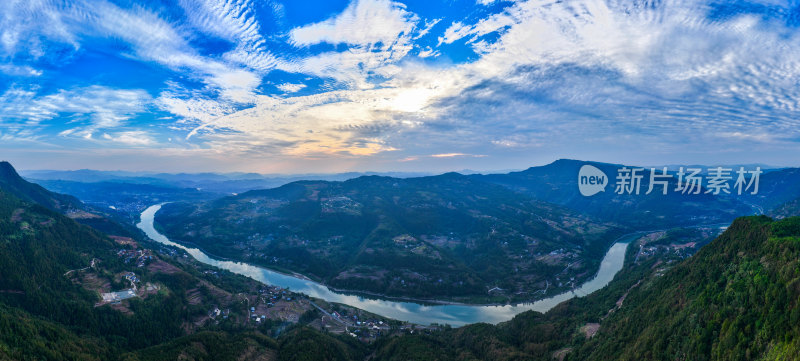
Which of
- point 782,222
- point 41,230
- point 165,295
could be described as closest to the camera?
point 782,222

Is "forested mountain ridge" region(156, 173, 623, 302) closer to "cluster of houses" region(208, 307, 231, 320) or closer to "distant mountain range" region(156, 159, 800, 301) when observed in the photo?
"distant mountain range" region(156, 159, 800, 301)

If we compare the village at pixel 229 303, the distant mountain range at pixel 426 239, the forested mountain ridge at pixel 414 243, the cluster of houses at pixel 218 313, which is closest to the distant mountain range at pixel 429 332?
the village at pixel 229 303

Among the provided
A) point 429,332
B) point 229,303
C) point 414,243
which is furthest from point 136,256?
point 414,243

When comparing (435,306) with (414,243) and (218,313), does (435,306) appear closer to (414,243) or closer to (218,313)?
(414,243)

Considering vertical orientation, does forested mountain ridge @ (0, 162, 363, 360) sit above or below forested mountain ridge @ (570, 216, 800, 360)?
below

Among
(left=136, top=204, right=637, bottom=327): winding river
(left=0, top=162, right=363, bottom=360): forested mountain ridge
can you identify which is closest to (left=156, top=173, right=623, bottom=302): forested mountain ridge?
(left=136, top=204, right=637, bottom=327): winding river

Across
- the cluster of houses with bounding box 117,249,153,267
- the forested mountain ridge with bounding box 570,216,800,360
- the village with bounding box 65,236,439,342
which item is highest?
the forested mountain ridge with bounding box 570,216,800,360

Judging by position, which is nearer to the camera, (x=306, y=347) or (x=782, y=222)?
(x=782, y=222)

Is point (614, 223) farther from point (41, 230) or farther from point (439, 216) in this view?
point (41, 230)

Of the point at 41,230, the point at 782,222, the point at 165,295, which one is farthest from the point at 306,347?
the point at 41,230

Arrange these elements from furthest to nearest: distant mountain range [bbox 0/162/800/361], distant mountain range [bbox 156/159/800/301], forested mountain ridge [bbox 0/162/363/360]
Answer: distant mountain range [bbox 156/159/800/301]
forested mountain ridge [bbox 0/162/363/360]
distant mountain range [bbox 0/162/800/361]

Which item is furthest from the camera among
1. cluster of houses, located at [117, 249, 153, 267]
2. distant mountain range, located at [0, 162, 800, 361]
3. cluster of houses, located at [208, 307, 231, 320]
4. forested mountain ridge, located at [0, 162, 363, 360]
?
cluster of houses, located at [117, 249, 153, 267]
